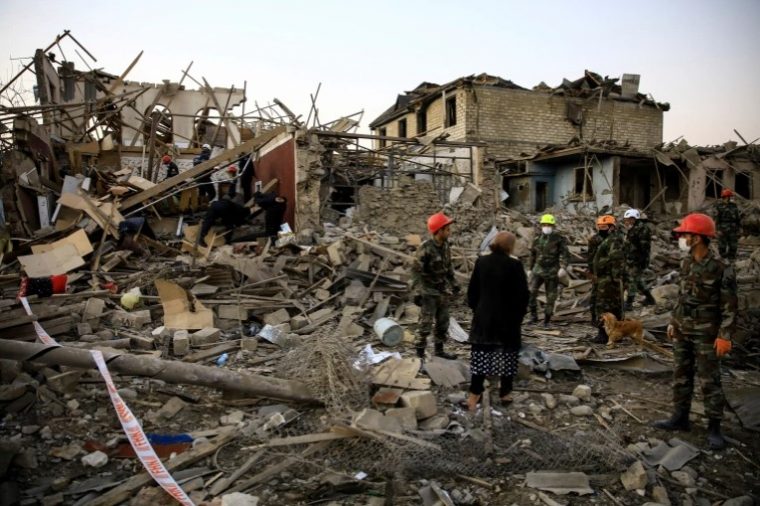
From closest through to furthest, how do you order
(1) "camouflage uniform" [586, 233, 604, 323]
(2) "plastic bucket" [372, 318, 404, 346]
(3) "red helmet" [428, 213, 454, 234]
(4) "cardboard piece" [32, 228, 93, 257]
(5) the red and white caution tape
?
(5) the red and white caution tape → (3) "red helmet" [428, 213, 454, 234] → (2) "plastic bucket" [372, 318, 404, 346] → (1) "camouflage uniform" [586, 233, 604, 323] → (4) "cardboard piece" [32, 228, 93, 257]

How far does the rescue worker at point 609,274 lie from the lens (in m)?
6.72

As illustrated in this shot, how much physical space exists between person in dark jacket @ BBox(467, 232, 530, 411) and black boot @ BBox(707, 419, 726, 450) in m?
1.66

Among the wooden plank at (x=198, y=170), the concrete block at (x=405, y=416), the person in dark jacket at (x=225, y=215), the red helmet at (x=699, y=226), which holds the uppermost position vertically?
the wooden plank at (x=198, y=170)

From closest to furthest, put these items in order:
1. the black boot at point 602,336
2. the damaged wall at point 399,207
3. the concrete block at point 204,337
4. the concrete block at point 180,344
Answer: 1. the concrete block at point 180,344
2. the concrete block at point 204,337
3. the black boot at point 602,336
4. the damaged wall at point 399,207

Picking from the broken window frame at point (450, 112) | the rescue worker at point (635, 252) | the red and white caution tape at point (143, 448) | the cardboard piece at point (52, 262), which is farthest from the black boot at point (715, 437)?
the broken window frame at point (450, 112)

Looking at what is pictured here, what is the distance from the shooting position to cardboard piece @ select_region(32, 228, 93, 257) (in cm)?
941

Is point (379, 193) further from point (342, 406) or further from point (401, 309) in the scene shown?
point (342, 406)

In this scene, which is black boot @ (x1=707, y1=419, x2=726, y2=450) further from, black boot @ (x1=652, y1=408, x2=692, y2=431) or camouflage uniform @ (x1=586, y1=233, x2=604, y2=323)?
camouflage uniform @ (x1=586, y1=233, x2=604, y2=323)

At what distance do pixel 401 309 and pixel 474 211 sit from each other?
7741 mm

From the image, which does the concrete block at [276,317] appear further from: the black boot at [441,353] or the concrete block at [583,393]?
the concrete block at [583,393]

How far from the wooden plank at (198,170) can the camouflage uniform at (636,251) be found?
8.89 meters

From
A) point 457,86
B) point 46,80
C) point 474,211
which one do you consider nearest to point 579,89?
point 457,86

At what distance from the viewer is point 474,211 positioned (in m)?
15.1

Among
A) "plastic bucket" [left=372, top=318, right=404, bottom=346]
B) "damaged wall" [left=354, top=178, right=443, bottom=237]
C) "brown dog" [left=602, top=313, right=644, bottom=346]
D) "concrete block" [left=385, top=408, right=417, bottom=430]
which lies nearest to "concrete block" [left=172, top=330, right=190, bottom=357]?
"plastic bucket" [left=372, top=318, right=404, bottom=346]
